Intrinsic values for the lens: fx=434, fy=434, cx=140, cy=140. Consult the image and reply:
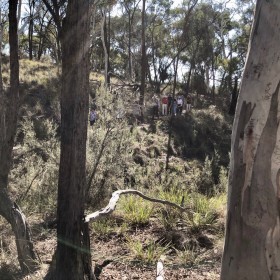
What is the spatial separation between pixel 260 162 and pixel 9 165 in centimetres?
525

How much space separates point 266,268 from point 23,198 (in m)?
6.88

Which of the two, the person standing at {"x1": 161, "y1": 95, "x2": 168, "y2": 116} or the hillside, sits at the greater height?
the person standing at {"x1": 161, "y1": 95, "x2": 168, "y2": 116}

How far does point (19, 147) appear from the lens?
15703 millimetres

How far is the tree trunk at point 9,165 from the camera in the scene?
16.6 ft

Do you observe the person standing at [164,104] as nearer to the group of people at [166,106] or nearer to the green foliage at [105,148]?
the group of people at [166,106]

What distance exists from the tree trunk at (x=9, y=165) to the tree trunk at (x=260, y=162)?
316cm

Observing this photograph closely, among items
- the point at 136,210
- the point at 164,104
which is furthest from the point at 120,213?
the point at 164,104

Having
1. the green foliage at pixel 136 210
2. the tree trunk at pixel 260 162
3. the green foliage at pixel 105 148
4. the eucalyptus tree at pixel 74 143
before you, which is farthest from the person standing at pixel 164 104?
the tree trunk at pixel 260 162

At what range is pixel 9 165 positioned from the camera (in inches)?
272

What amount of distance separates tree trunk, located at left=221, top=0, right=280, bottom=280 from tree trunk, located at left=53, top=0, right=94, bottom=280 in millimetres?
2208

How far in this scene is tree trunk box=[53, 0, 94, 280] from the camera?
434 cm

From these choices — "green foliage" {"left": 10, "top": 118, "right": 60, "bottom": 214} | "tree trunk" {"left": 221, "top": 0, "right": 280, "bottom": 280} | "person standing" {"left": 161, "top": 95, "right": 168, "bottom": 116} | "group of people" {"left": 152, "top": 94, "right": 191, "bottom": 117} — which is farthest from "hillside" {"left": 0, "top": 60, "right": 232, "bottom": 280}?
"person standing" {"left": 161, "top": 95, "right": 168, "bottom": 116}

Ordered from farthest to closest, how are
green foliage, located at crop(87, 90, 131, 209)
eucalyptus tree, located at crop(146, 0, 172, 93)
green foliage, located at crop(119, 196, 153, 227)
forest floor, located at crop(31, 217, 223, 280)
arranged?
1. eucalyptus tree, located at crop(146, 0, 172, 93)
2. green foliage, located at crop(87, 90, 131, 209)
3. green foliage, located at crop(119, 196, 153, 227)
4. forest floor, located at crop(31, 217, 223, 280)

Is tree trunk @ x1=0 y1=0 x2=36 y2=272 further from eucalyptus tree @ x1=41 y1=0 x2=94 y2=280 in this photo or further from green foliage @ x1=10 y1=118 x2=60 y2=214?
green foliage @ x1=10 y1=118 x2=60 y2=214
